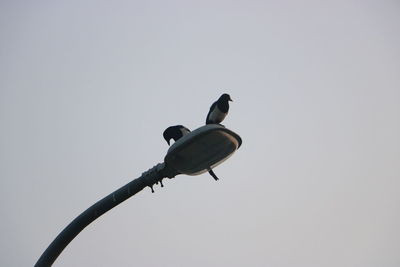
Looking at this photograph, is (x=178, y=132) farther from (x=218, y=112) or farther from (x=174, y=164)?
(x=174, y=164)

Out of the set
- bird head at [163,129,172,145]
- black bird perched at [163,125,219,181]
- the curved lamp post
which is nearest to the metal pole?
the curved lamp post

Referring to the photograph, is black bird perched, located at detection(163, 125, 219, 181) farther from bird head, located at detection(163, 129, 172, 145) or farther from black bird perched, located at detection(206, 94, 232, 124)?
black bird perched, located at detection(206, 94, 232, 124)

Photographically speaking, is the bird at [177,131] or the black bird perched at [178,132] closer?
the black bird perched at [178,132]

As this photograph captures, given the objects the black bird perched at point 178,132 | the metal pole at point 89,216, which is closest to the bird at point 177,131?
the black bird perched at point 178,132

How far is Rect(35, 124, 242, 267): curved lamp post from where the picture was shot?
115 inches

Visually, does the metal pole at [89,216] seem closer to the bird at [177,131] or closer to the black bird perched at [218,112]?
the bird at [177,131]

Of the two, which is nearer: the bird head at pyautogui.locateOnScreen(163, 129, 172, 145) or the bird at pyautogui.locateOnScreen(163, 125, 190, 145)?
the bird at pyautogui.locateOnScreen(163, 125, 190, 145)

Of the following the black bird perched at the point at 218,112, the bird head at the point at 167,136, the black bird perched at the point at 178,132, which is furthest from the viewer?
the bird head at the point at 167,136

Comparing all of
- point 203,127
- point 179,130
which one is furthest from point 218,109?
point 203,127

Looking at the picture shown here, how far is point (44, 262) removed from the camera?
9.62ft

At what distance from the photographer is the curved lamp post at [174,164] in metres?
2.92

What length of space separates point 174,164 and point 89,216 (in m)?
0.70

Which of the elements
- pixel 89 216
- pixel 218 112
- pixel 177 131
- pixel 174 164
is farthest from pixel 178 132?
pixel 89 216

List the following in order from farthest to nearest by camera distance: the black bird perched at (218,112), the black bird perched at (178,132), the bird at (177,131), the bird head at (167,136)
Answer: the bird head at (167,136)
the black bird perched at (218,112)
the bird at (177,131)
the black bird perched at (178,132)
